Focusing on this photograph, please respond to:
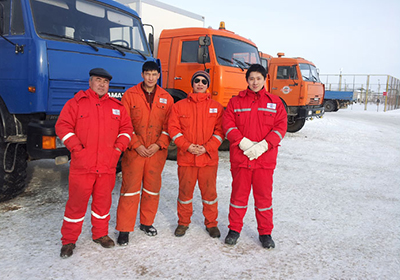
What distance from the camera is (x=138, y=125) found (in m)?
3.16

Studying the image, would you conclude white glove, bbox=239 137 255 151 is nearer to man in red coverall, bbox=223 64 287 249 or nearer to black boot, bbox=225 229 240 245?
man in red coverall, bbox=223 64 287 249

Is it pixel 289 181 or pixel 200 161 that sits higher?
pixel 200 161

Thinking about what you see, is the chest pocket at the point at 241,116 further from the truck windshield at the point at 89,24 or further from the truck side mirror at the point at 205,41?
the truck side mirror at the point at 205,41

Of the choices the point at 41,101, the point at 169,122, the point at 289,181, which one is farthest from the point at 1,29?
the point at 289,181

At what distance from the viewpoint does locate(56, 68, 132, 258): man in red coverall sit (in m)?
2.73

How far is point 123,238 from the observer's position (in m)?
3.03

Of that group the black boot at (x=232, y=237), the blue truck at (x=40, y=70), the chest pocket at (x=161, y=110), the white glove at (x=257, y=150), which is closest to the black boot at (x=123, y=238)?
the black boot at (x=232, y=237)

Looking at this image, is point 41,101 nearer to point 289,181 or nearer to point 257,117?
point 257,117

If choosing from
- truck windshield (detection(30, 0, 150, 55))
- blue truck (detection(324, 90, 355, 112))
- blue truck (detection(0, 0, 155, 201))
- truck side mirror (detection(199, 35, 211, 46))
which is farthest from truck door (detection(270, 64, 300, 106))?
blue truck (detection(324, 90, 355, 112))

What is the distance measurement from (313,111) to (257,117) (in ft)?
28.7

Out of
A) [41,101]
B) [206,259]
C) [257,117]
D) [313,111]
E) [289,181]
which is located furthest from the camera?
[313,111]

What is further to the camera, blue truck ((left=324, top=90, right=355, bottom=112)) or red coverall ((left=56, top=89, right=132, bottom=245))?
blue truck ((left=324, top=90, right=355, bottom=112))

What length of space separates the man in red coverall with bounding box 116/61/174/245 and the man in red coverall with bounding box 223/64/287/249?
26.9 inches

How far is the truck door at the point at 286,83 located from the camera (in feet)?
35.0
